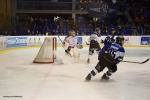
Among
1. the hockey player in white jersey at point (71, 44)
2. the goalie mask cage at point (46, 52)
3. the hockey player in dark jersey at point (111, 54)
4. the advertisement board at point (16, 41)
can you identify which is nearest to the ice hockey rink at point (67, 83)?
the hockey player in dark jersey at point (111, 54)

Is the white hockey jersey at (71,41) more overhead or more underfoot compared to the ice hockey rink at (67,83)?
more overhead

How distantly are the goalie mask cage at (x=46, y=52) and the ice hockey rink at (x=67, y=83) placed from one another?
0.57m

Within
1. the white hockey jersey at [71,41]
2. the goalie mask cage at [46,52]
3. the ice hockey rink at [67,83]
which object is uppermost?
the white hockey jersey at [71,41]

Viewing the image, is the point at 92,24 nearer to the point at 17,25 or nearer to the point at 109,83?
the point at 17,25

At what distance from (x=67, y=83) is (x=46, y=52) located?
4.99m

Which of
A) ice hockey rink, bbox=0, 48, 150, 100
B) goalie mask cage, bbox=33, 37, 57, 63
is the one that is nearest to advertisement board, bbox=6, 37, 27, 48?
goalie mask cage, bbox=33, 37, 57, 63

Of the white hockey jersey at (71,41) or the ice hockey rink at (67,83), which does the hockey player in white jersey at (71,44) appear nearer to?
the white hockey jersey at (71,41)

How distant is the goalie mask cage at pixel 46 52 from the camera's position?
13.8 meters

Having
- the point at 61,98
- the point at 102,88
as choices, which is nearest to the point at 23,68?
the point at 102,88

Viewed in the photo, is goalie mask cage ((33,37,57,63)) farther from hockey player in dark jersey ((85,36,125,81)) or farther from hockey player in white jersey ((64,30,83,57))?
hockey player in dark jersey ((85,36,125,81))

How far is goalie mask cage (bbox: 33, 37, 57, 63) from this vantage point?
13823 millimetres

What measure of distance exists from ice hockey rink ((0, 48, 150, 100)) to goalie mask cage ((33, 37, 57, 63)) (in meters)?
0.57

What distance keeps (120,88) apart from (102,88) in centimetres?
40

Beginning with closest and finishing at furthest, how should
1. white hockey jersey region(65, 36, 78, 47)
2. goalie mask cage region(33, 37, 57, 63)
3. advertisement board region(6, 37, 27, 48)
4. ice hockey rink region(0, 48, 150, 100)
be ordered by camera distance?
ice hockey rink region(0, 48, 150, 100)
goalie mask cage region(33, 37, 57, 63)
white hockey jersey region(65, 36, 78, 47)
advertisement board region(6, 37, 27, 48)
